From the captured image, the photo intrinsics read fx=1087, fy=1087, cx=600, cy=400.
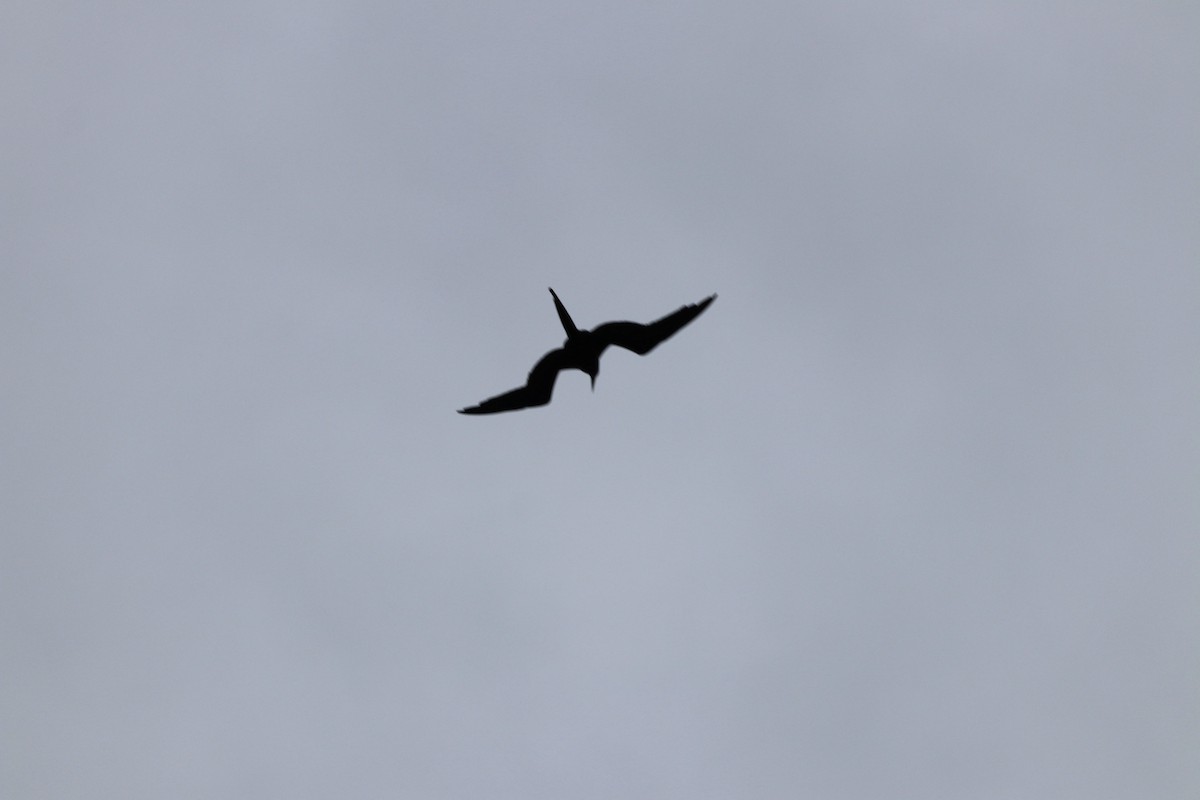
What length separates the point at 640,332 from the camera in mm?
29984

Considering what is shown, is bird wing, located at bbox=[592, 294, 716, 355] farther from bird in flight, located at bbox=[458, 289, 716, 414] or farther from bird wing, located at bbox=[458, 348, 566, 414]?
bird wing, located at bbox=[458, 348, 566, 414]

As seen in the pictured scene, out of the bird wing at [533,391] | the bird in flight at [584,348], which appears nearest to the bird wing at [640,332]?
the bird in flight at [584,348]

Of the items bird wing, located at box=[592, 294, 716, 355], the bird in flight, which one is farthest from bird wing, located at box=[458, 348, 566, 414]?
bird wing, located at box=[592, 294, 716, 355]

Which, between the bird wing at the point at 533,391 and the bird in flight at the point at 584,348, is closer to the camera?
the bird in flight at the point at 584,348

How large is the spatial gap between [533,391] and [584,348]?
2.12 metres

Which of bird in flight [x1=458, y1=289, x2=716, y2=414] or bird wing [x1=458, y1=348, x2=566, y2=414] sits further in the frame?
bird wing [x1=458, y1=348, x2=566, y2=414]

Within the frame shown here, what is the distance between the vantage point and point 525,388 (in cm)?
3105

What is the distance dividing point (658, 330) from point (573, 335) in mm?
2337

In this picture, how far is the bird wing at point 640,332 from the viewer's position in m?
29.6

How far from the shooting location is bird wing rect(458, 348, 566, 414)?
30.8m

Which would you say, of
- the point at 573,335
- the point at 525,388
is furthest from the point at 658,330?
the point at 525,388

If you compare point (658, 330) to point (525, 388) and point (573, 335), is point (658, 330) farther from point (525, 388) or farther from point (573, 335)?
point (525, 388)

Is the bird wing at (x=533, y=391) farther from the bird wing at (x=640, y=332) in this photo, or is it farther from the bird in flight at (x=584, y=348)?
the bird wing at (x=640, y=332)

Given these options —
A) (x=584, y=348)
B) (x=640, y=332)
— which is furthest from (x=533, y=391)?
(x=640, y=332)
